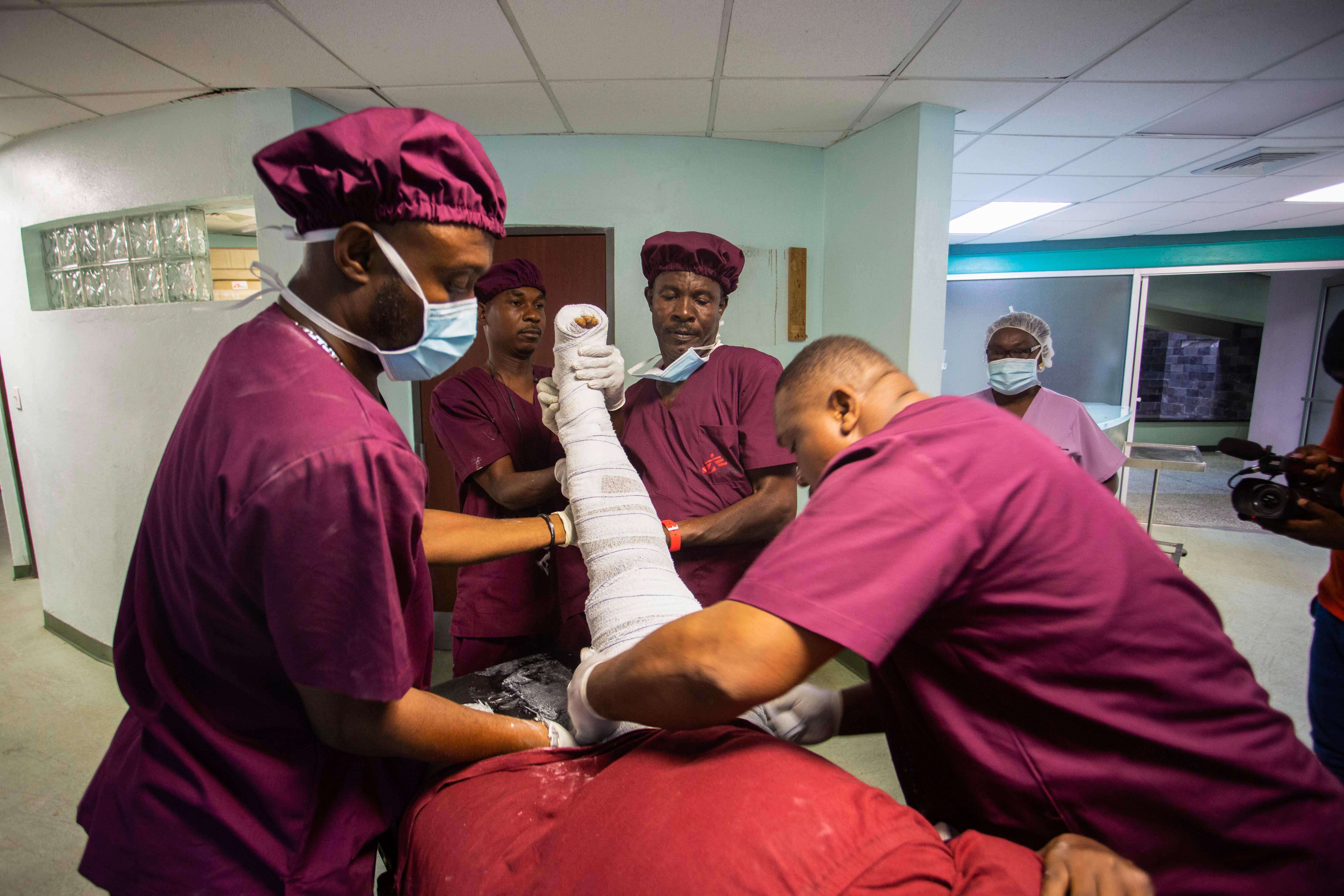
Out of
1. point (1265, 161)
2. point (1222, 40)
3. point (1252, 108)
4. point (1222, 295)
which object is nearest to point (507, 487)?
point (1222, 40)

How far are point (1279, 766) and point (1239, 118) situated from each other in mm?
3479

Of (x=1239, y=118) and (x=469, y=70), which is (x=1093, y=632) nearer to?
(x=469, y=70)

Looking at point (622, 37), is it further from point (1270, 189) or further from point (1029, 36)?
point (1270, 189)

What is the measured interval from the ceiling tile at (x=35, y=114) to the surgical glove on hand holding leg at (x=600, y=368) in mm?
2651

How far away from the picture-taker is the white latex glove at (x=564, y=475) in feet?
4.48

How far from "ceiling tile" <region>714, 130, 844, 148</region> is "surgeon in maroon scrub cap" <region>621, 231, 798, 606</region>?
4.39 ft

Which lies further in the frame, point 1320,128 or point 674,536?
point 1320,128

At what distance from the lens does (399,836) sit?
837mm

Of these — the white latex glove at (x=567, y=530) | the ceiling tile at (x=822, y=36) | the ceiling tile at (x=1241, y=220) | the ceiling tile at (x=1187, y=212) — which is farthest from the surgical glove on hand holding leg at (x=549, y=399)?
the ceiling tile at (x=1241, y=220)

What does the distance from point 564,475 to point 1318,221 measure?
23.3 feet

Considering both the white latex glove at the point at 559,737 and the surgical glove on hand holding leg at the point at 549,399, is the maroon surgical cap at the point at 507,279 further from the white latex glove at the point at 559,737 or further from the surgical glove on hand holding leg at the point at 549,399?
the white latex glove at the point at 559,737

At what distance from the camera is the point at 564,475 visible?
4.74ft

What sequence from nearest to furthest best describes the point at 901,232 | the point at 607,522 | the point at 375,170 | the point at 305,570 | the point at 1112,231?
1. the point at 305,570
2. the point at 375,170
3. the point at 607,522
4. the point at 901,232
5. the point at 1112,231

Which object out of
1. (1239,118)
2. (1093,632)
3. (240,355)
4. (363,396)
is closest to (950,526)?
(1093,632)
